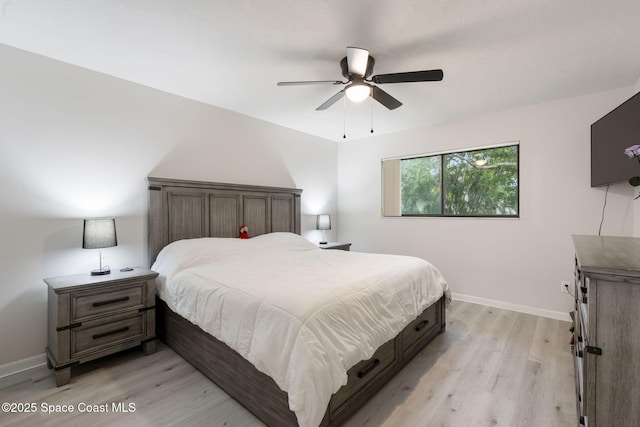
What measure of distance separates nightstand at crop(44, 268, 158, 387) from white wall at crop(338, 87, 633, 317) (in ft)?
11.2

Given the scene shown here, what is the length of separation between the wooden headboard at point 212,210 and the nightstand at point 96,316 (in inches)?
21.6

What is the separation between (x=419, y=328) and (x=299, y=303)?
4.57ft

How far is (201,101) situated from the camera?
3301mm

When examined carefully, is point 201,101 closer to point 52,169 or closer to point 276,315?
point 52,169

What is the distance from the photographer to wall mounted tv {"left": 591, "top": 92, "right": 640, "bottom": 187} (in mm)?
2197

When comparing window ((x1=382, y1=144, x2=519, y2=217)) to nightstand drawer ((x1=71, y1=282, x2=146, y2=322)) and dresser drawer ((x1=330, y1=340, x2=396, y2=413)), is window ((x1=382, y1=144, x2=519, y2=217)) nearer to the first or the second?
dresser drawer ((x1=330, y1=340, x2=396, y2=413))

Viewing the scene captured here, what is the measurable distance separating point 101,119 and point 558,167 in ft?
15.4

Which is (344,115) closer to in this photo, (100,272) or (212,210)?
(212,210)

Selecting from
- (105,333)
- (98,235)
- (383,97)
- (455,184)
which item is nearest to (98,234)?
(98,235)

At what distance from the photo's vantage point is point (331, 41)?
82.1 inches

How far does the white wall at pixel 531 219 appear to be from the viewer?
119 inches

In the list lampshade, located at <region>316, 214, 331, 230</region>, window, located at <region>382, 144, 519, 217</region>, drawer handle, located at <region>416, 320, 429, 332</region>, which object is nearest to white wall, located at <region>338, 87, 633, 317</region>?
window, located at <region>382, 144, 519, 217</region>

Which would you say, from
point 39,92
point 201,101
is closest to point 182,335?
point 39,92

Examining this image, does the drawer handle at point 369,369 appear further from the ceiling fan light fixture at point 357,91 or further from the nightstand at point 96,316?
the ceiling fan light fixture at point 357,91
